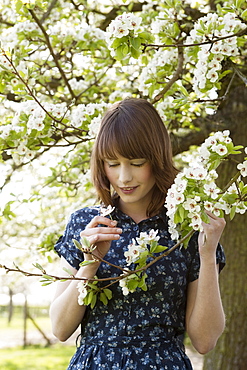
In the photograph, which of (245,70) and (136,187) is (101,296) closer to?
(136,187)

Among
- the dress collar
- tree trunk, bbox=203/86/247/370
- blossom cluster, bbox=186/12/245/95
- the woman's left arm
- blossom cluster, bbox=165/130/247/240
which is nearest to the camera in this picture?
blossom cluster, bbox=165/130/247/240

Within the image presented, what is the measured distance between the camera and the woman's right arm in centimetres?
155

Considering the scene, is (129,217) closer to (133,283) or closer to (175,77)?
(133,283)

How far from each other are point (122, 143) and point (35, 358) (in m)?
9.39

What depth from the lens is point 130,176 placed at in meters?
1.70

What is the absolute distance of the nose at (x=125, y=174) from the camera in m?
1.69

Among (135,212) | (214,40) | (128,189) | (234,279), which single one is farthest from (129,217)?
(234,279)

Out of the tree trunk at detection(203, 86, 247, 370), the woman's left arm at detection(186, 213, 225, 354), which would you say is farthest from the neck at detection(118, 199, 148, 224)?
the tree trunk at detection(203, 86, 247, 370)

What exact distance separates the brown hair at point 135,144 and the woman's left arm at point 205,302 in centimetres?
29

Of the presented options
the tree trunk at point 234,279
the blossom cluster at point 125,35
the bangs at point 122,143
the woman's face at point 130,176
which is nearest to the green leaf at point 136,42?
the blossom cluster at point 125,35

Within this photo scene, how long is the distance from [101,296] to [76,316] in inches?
5.2

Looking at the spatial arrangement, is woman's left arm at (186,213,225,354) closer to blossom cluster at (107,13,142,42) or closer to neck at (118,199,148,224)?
neck at (118,199,148,224)

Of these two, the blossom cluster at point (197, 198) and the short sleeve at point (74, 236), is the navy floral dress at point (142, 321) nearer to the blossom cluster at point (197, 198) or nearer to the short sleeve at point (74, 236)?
the short sleeve at point (74, 236)

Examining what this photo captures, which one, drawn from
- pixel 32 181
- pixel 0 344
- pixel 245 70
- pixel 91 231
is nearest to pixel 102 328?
pixel 91 231
